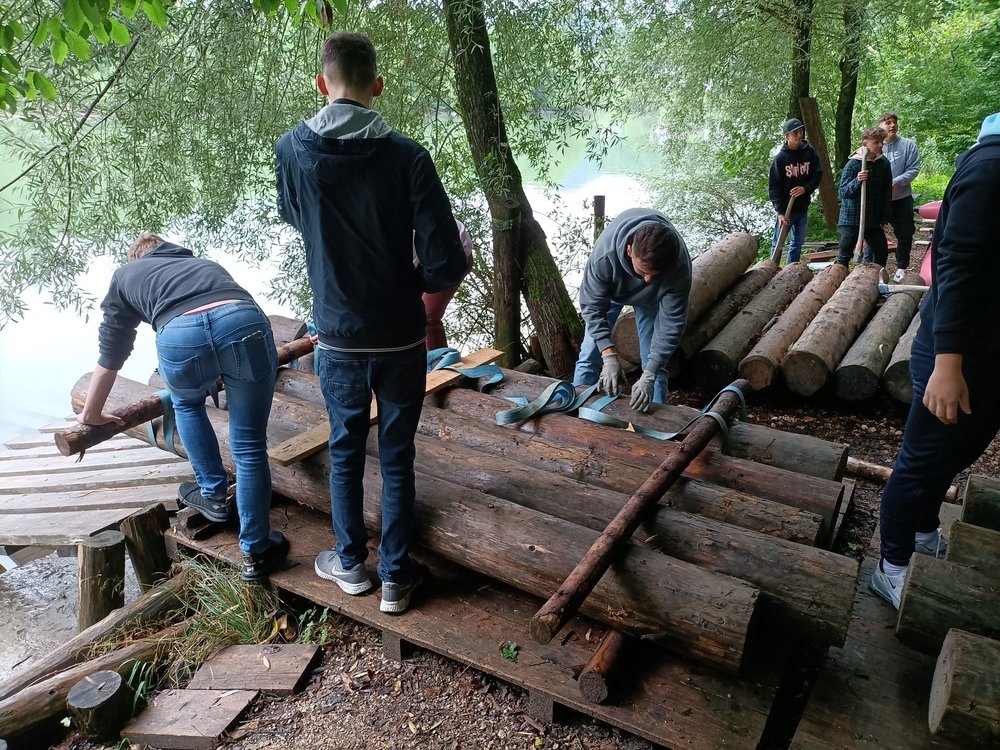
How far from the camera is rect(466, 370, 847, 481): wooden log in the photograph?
11.2 ft

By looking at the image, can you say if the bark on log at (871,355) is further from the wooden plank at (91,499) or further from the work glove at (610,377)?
the wooden plank at (91,499)

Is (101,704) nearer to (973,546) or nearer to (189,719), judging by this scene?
(189,719)

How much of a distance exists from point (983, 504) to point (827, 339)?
2698 mm

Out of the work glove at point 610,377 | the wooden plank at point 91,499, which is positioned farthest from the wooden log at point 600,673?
the wooden plank at point 91,499

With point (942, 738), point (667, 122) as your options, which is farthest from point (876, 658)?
point (667, 122)

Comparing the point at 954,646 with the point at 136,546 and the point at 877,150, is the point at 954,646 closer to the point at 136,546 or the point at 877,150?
A: the point at 136,546

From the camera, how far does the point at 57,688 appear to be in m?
2.81

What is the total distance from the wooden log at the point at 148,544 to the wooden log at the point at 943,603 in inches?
132

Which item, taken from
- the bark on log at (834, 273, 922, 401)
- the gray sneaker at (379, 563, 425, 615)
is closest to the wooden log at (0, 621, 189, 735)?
the gray sneaker at (379, 563, 425, 615)

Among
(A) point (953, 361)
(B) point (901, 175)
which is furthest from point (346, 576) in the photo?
(B) point (901, 175)

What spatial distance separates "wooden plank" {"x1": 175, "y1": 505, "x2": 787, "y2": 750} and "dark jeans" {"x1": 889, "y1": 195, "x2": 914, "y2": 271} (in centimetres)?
657

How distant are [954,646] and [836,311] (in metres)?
4.34

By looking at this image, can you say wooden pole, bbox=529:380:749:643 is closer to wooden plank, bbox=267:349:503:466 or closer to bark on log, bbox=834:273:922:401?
wooden plank, bbox=267:349:503:466

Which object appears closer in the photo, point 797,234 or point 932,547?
point 932,547
